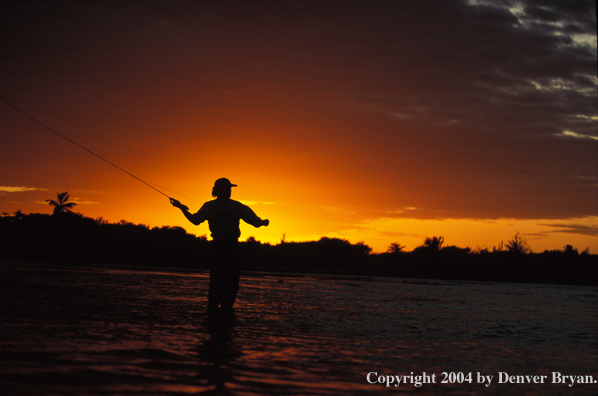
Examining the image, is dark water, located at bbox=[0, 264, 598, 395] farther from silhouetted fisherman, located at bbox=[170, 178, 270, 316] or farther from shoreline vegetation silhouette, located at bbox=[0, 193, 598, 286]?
shoreline vegetation silhouette, located at bbox=[0, 193, 598, 286]

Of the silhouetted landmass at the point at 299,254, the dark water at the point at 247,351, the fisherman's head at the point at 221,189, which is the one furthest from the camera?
Result: the silhouetted landmass at the point at 299,254

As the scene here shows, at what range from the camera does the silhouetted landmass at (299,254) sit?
6372 centimetres

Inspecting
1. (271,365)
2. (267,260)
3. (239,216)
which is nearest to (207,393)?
(271,365)

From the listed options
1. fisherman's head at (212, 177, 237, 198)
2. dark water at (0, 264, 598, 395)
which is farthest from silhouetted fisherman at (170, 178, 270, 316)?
dark water at (0, 264, 598, 395)

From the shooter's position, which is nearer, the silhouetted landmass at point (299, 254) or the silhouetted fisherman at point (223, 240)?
the silhouetted fisherman at point (223, 240)

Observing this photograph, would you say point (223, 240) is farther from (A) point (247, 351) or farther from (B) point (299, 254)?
(B) point (299, 254)

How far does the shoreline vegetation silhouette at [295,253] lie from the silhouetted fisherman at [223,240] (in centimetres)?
5772

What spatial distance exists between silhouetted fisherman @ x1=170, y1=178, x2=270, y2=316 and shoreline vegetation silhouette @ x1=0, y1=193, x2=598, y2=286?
189ft

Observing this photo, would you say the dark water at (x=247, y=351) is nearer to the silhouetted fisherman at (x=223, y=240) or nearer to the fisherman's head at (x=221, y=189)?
the silhouetted fisherman at (x=223, y=240)

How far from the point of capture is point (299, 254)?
90938 mm

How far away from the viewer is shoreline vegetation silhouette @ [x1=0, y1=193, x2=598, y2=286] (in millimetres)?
63719

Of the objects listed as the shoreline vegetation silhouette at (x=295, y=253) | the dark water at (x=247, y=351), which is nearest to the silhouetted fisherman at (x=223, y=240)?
the dark water at (x=247, y=351)

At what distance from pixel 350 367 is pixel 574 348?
361cm

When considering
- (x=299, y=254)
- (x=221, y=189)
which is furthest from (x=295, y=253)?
(x=221, y=189)
